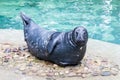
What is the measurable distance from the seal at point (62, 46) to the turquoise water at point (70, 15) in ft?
10.5

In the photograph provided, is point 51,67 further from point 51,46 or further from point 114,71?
point 114,71

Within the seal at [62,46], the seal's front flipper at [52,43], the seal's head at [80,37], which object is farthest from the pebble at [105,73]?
the seal's front flipper at [52,43]

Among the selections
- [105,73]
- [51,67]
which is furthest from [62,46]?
[105,73]

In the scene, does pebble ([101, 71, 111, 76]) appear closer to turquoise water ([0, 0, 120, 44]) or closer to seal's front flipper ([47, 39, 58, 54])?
seal's front flipper ([47, 39, 58, 54])

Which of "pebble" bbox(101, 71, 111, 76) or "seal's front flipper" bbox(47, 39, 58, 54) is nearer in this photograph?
"pebble" bbox(101, 71, 111, 76)

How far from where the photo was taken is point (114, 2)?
11727 mm

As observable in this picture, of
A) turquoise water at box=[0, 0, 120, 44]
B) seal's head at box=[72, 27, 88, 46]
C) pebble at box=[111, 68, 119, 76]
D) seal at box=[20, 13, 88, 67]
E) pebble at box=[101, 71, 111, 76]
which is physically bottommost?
turquoise water at box=[0, 0, 120, 44]

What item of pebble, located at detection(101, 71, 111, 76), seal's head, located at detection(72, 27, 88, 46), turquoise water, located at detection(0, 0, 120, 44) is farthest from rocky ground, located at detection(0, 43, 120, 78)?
turquoise water, located at detection(0, 0, 120, 44)

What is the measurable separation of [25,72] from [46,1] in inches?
292

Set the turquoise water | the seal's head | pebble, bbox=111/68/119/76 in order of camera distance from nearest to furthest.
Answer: the seal's head
pebble, bbox=111/68/119/76
the turquoise water

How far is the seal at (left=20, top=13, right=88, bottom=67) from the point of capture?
4426 mm

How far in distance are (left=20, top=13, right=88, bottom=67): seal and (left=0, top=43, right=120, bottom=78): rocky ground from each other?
0.09 m

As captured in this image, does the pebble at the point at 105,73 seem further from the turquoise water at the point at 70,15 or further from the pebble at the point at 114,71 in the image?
the turquoise water at the point at 70,15

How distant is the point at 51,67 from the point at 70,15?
16.9 feet
